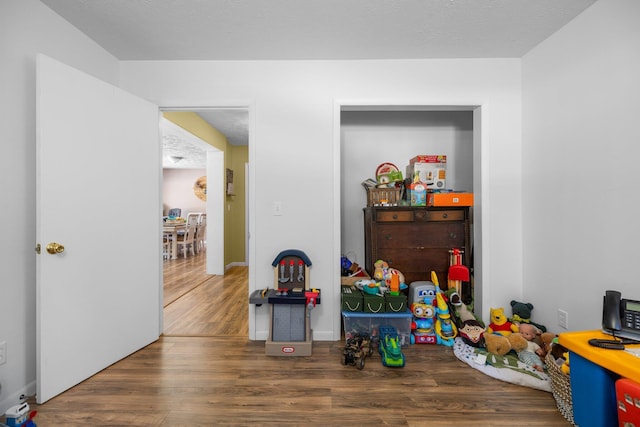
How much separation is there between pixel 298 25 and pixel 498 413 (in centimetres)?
263

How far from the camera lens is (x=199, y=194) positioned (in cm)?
824

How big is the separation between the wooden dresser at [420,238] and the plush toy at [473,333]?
0.45 m

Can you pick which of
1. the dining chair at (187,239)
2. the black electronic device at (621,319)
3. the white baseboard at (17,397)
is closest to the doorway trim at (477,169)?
the black electronic device at (621,319)

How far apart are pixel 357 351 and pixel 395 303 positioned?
19.1 inches

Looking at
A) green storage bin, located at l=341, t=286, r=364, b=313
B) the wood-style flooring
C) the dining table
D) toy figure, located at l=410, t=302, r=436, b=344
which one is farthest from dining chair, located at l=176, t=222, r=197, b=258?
toy figure, located at l=410, t=302, r=436, b=344

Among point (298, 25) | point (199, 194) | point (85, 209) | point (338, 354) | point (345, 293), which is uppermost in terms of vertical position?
point (298, 25)

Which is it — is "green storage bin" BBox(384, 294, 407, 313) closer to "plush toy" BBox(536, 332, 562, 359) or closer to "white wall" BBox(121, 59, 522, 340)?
"white wall" BBox(121, 59, 522, 340)

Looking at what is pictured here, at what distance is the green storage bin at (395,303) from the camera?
7.08 ft

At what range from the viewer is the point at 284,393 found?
162 cm

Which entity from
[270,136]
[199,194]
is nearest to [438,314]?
[270,136]

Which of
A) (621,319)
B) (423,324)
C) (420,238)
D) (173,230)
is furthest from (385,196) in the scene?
(173,230)

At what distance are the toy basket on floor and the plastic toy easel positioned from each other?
4.78ft

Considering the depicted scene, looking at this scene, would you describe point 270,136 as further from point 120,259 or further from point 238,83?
point 120,259

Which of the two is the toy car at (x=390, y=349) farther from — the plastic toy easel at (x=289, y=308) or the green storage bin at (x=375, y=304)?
the plastic toy easel at (x=289, y=308)
